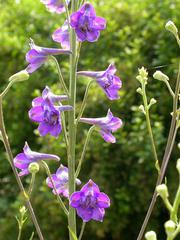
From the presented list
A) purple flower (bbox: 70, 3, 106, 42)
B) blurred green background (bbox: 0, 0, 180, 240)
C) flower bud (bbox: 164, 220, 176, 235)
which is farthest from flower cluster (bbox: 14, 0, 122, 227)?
blurred green background (bbox: 0, 0, 180, 240)

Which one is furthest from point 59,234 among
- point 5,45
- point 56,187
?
point 56,187

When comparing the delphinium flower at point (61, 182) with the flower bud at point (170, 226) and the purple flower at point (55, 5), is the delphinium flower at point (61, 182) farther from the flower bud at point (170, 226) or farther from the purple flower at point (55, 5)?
the flower bud at point (170, 226)

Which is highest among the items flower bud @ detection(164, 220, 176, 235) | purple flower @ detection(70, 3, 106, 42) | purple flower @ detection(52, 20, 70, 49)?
purple flower @ detection(70, 3, 106, 42)

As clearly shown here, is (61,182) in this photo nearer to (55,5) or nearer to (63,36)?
(63,36)

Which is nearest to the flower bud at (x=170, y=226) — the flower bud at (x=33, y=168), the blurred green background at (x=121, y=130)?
the flower bud at (x=33, y=168)

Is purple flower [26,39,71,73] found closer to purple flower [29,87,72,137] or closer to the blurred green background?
purple flower [29,87,72,137]

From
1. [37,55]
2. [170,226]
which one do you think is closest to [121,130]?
[37,55]
